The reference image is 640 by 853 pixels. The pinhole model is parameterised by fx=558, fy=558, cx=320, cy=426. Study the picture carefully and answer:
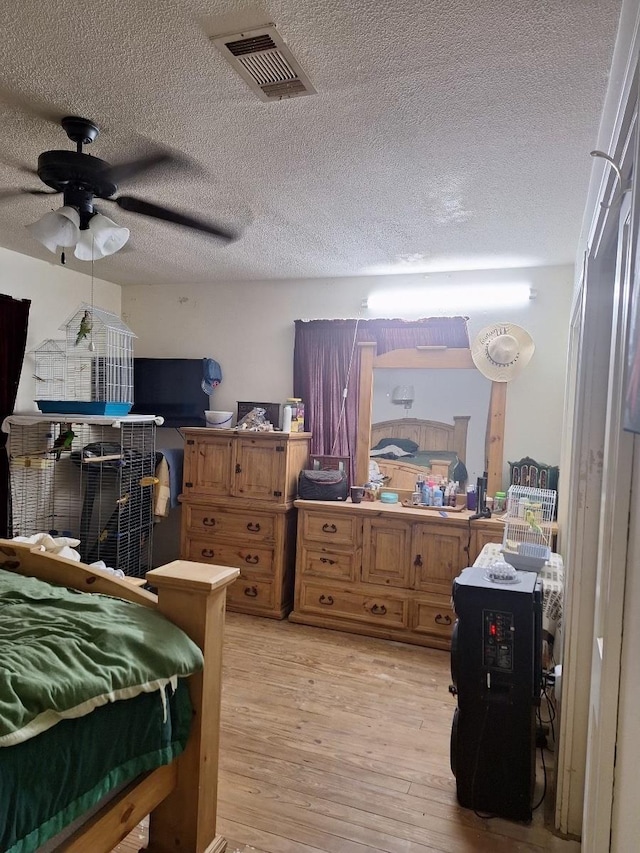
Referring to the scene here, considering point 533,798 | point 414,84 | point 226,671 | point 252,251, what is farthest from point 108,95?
point 533,798

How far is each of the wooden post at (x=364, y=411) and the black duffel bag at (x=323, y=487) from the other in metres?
0.27

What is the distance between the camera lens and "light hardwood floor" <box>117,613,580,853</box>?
1.98 m

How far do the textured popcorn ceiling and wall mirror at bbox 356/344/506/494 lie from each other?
104 centimetres

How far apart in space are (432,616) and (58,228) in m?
3.04

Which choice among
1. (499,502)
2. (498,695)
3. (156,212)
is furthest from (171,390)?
(498,695)

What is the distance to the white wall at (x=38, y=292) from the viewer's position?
12.8 feet

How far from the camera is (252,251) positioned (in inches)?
145

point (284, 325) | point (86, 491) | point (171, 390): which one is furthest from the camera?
point (171, 390)

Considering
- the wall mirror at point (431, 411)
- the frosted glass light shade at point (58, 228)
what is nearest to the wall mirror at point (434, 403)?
the wall mirror at point (431, 411)

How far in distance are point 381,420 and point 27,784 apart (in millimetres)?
3334

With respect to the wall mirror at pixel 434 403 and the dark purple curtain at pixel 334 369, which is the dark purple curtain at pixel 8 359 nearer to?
the dark purple curtain at pixel 334 369

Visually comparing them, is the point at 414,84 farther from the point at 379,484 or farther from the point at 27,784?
the point at 379,484

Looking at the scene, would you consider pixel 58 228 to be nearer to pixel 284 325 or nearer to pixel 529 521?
pixel 284 325

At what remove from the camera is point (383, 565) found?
3.76 m
